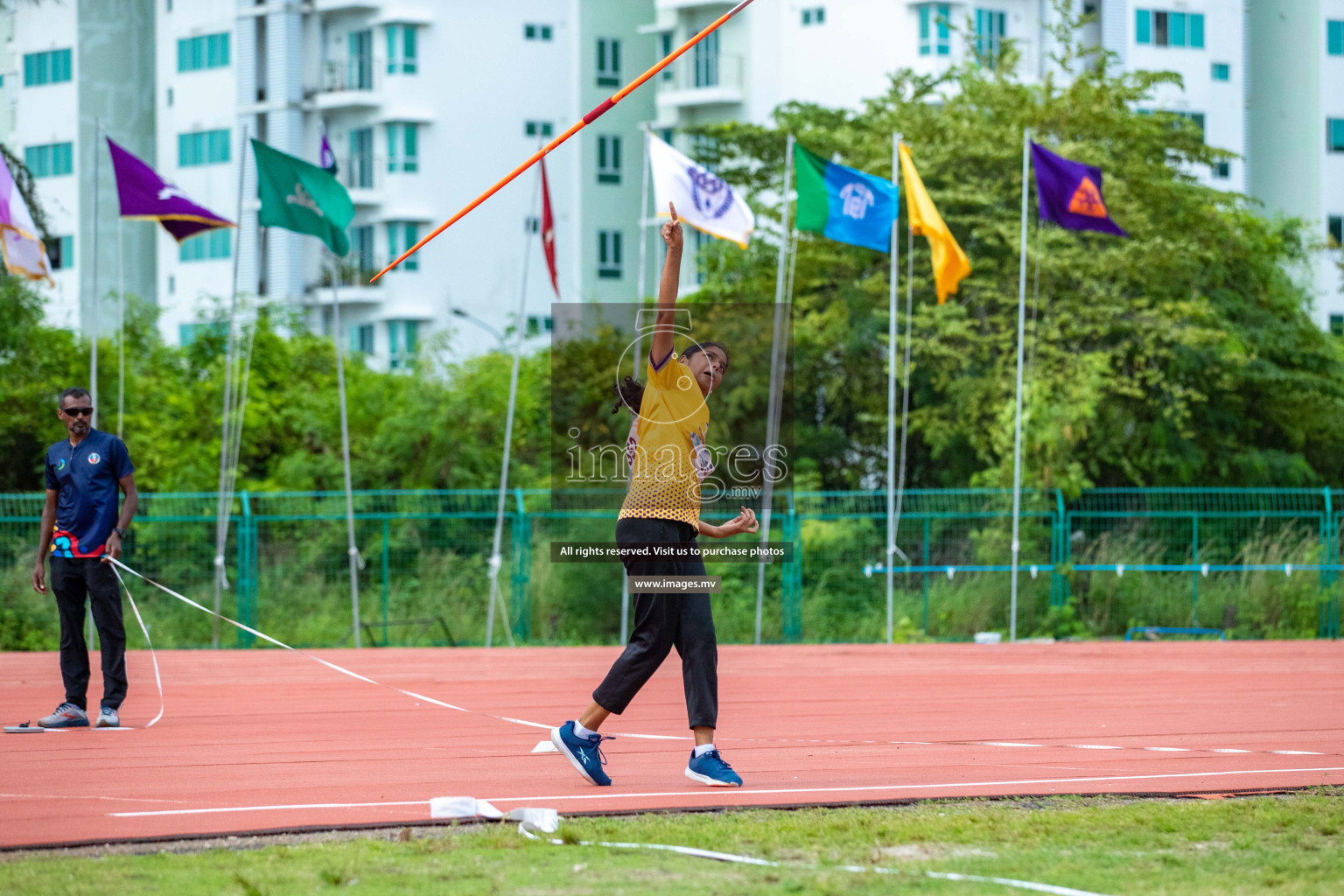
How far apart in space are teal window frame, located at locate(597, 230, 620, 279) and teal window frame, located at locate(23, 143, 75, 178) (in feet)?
55.9

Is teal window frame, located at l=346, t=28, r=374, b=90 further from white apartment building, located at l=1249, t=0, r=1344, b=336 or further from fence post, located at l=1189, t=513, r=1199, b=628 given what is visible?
fence post, located at l=1189, t=513, r=1199, b=628

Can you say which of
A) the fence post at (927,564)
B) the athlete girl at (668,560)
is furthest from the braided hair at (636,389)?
the fence post at (927,564)

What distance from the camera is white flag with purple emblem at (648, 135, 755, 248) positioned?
56.0 feet

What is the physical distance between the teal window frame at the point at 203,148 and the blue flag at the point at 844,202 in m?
35.2

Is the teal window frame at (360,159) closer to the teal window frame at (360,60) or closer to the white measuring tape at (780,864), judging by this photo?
the teal window frame at (360,60)

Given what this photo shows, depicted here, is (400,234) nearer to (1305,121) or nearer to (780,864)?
(1305,121)

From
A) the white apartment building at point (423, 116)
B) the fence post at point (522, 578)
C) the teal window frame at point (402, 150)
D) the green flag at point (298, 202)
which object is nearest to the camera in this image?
the green flag at point (298, 202)

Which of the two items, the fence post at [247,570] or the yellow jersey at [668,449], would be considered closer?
the yellow jersey at [668,449]

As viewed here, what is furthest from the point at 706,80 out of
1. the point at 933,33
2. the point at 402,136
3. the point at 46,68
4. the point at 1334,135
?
the point at 46,68

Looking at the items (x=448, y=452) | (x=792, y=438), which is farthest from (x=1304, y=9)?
(x=448, y=452)

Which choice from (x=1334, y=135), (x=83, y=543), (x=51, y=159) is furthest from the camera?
(x=51, y=159)

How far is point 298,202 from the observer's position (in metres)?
17.1

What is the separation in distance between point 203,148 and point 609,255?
13.4 m

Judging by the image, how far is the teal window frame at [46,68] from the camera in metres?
49.3
